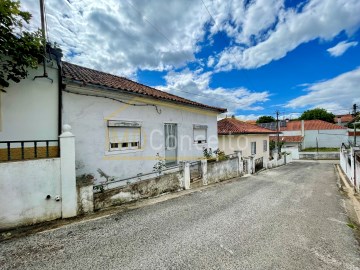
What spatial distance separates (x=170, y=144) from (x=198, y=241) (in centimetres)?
611

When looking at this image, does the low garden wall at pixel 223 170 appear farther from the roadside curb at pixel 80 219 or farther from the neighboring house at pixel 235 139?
the neighboring house at pixel 235 139

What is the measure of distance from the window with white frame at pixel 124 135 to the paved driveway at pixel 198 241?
9.00ft

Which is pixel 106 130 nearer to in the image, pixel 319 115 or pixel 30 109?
pixel 30 109

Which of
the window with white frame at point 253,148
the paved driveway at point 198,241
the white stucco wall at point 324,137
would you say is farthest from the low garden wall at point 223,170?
the white stucco wall at point 324,137

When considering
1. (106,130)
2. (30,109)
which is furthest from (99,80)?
(30,109)

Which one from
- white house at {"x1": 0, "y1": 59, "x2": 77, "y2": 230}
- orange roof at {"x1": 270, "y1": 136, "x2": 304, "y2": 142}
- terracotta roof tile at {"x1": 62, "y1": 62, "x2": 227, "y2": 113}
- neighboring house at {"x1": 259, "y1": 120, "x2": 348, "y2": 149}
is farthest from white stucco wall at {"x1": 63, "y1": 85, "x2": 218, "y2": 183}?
neighboring house at {"x1": 259, "y1": 120, "x2": 348, "y2": 149}

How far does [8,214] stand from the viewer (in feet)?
13.2

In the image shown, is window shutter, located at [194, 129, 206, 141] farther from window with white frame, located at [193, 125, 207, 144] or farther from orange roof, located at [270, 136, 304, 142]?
orange roof, located at [270, 136, 304, 142]

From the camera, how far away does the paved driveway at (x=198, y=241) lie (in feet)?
10.6

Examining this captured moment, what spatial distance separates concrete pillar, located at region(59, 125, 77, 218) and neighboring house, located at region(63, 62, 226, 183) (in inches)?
57.6

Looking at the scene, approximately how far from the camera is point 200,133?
38.0 feet

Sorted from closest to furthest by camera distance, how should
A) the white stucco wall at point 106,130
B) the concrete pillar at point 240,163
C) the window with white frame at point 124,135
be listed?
the white stucco wall at point 106,130
the window with white frame at point 124,135
the concrete pillar at point 240,163

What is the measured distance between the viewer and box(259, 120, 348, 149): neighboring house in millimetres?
39469

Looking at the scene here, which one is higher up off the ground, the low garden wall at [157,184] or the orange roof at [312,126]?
the orange roof at [312,126]
